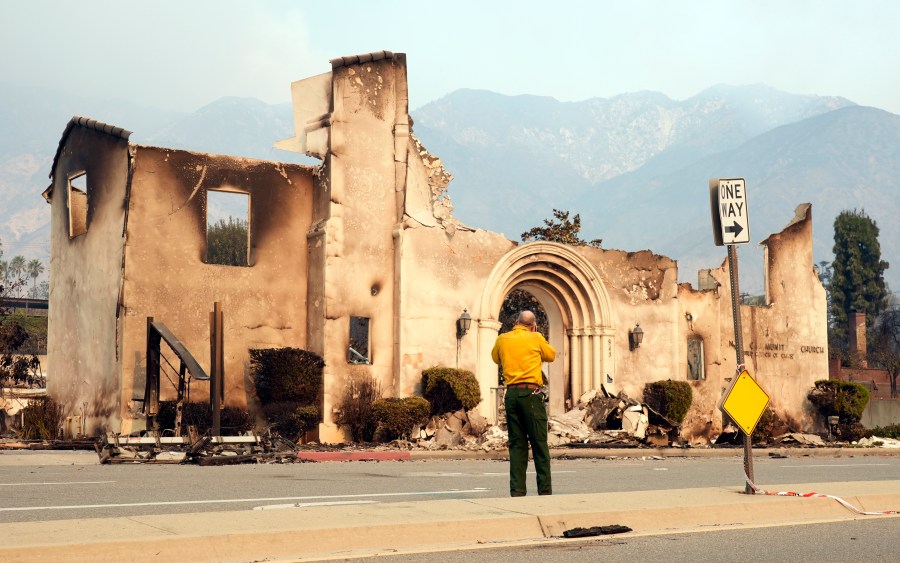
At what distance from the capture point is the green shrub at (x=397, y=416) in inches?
977

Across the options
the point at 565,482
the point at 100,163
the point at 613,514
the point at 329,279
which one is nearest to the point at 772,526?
the point at 613,514

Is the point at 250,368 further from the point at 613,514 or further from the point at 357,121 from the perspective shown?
the point at 613,514

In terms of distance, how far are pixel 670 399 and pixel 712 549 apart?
→ 21.6m

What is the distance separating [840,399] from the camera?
33500 millimetres

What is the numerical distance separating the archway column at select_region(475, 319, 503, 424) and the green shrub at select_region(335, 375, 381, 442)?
9.28ft

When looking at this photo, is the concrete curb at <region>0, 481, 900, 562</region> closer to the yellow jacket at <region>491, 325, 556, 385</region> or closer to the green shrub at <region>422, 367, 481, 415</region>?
the yellow jacket at <region>491, 325, 556, 385</region>

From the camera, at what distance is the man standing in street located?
10.8 metres

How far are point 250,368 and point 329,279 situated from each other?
270cm

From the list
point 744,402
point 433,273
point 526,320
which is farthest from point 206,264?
point 744,402

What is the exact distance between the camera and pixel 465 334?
2709 centimetres

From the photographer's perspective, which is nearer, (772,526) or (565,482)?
(772,526)

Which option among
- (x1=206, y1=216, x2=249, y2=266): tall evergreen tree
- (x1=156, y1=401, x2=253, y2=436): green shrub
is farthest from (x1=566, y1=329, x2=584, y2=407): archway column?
(x1=206, y1=216, x2=249, y2=266): tall evergreen tree

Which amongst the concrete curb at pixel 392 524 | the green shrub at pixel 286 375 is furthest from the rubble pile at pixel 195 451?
the concrete curb at pixel 392 524

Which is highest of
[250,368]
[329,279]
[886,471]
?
[329,279]
